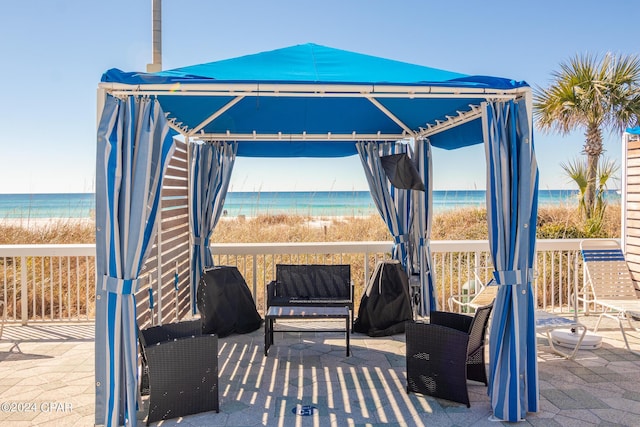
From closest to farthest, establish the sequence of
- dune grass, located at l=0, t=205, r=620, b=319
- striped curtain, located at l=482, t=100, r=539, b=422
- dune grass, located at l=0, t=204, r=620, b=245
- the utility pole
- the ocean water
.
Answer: striped curtain, located at l=482, t=100, r=539, b=422, the utility pole, dune grass, located at l=0, t=205, r=620, b=319, dune grass, located at l=0, t=204, r=620, b=245, the ocean water

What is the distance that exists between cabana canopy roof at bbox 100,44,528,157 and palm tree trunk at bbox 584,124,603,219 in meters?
5.54

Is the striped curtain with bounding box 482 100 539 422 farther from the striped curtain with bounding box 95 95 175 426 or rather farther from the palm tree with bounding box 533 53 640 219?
the palm tree with bounding box 533 53 640 219

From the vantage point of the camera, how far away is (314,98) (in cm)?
429

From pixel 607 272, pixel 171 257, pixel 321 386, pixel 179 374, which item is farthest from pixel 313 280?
pixel 607 272

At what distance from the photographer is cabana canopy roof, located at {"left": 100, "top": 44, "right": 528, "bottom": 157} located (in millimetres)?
3098

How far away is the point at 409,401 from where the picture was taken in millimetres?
3334

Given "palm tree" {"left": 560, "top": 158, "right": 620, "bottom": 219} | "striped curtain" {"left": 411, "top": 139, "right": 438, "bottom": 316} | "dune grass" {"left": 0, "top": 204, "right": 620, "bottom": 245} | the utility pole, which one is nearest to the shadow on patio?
"striped curtain" {"left": 411, "top": 139, "right": 438, "bottom": 316}

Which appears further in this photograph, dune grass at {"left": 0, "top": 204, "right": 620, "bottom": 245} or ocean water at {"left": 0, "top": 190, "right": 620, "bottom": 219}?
ocean water at {"left": 0, "top": 190, "right": 620, "bottom": 219}

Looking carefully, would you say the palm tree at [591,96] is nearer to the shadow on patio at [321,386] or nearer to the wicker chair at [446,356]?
the shadow on patio at [321,386]

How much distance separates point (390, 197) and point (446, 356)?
2.79 m

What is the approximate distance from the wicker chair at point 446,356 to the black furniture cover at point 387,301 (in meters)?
1.28

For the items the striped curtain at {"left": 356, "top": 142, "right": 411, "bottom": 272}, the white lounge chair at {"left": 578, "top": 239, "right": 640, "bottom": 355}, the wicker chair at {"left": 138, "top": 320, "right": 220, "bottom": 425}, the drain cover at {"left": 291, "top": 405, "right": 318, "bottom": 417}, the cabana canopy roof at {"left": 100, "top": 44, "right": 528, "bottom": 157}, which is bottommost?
the drain cover at {"left": 291, "top": 405, "right": 318, "bottom": 417}

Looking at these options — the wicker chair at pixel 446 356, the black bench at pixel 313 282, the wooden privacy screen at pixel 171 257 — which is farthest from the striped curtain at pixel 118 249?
the black bench at pixel 313 282

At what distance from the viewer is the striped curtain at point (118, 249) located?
2.86 m
